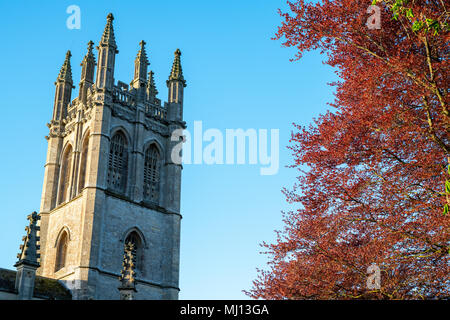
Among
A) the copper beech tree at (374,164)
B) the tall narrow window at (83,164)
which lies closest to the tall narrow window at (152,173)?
the tall narrow window at (83,164)

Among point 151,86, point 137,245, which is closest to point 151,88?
point 151,86

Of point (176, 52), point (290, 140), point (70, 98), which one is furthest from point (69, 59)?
point (290, 140)

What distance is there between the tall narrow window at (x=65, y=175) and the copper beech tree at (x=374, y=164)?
2957 cm

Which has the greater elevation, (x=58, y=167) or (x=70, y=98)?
(x=70, y=98)

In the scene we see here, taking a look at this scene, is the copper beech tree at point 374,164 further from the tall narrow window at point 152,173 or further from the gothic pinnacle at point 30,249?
the tall narrow window at point 152,173

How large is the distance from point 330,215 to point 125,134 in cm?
2965

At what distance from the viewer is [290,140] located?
1352 centimetres

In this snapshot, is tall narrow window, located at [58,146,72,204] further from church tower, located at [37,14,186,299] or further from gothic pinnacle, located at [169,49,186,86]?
gothic pinnacle, located at [169,49,186,86]

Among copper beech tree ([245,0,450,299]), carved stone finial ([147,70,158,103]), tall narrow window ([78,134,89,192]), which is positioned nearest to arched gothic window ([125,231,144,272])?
tall narrow window ([78,134,89,192])

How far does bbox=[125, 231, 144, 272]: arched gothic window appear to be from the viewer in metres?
37.2

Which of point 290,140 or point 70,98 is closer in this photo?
point 290,140

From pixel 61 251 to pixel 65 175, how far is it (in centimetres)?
577

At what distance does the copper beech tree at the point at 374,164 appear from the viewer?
35.6 ft
